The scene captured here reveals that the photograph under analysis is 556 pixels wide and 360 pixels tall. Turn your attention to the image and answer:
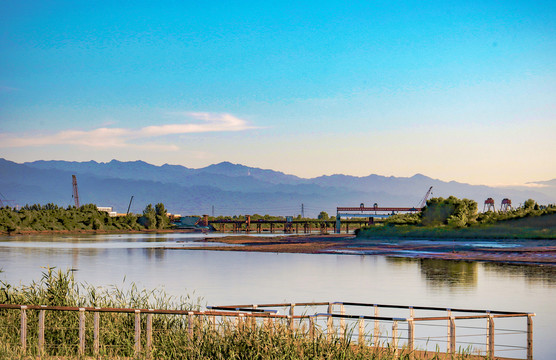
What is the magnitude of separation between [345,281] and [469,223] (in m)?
80.7

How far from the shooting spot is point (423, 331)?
28.1 meters

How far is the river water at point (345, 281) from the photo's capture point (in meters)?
37.3

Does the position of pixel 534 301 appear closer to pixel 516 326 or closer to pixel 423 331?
pixel 516 326

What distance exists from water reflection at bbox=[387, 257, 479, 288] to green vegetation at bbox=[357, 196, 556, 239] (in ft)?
117

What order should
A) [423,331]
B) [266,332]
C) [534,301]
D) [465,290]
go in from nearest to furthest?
[266,332]
[423,331]
[534,301]
[465,290]

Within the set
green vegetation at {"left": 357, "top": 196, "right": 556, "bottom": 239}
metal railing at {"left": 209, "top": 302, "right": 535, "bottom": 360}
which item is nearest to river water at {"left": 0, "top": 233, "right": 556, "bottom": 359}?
metal railing at {"left": 209, "top": 302, "right": 535, "bottom": 360}

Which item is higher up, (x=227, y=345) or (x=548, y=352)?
(x=227, y=345)

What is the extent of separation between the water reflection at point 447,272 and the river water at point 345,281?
0.07 meters

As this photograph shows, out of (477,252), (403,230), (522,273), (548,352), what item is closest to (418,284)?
(522,273)

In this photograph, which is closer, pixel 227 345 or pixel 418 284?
pixel 227 345

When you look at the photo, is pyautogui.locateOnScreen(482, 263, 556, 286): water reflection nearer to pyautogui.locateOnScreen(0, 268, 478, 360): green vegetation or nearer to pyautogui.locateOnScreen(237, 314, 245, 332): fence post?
pyautogui.locateOnScreen(0, 268, 478, 360): green vegetation

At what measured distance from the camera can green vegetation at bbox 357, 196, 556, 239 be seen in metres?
108

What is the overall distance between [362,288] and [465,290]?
6.75 m

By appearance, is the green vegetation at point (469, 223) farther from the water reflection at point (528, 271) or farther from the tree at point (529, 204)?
the water reflection at point (528, 271)
